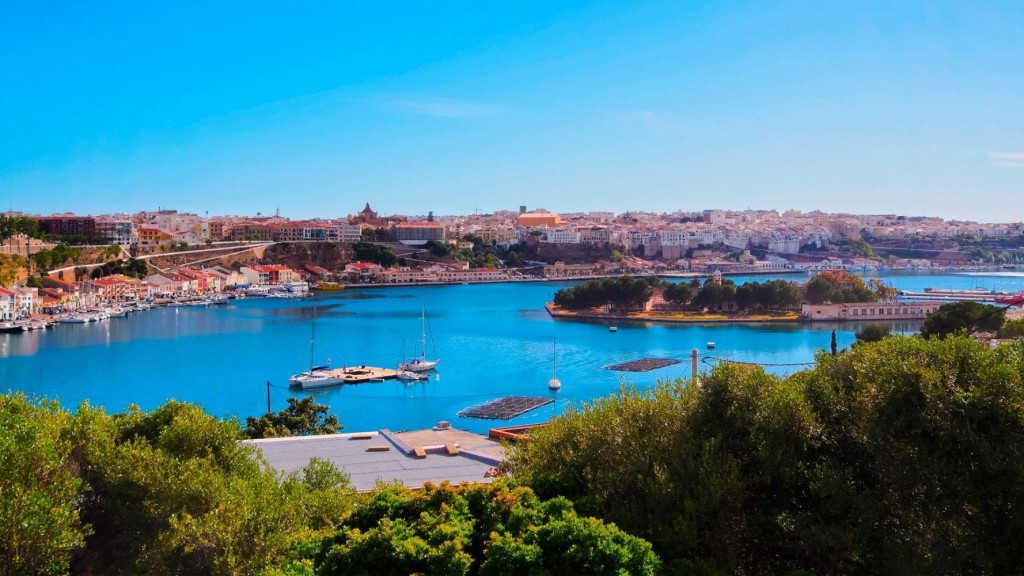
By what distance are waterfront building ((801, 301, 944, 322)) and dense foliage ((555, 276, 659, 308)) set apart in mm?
4742

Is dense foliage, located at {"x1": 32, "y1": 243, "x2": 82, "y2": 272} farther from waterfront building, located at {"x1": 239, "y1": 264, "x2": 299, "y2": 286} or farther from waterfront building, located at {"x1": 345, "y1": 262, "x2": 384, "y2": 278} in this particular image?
waterfront building, located at {"x1": 345, "y1": 262, "x2": 384, "y2": 278}

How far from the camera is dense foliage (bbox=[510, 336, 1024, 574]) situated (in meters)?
2.63

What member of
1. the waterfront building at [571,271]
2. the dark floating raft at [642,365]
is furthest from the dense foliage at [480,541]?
the waterfront building at [571,271]

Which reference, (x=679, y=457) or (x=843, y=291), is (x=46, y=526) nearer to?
(x=679, y=457)

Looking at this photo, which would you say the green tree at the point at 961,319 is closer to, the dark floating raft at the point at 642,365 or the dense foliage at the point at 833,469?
the dark floating raft at the point at 642,365

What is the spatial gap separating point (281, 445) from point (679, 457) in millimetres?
3256

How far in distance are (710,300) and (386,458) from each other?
20189mm

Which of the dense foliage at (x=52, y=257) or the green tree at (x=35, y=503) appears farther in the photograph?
the dense foliage at (x=52, y=257)

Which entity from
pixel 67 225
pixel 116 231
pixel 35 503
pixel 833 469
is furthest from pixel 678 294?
pixel 67 225

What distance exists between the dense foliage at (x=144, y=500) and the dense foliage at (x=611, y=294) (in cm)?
2100

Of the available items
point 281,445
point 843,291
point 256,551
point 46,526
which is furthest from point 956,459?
point 843,291

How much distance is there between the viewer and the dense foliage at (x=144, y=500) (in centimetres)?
257

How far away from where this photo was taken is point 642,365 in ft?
50.0

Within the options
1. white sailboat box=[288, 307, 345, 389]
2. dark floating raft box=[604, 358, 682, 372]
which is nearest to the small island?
dark floating raft box=[604, 358, 682, 372]
